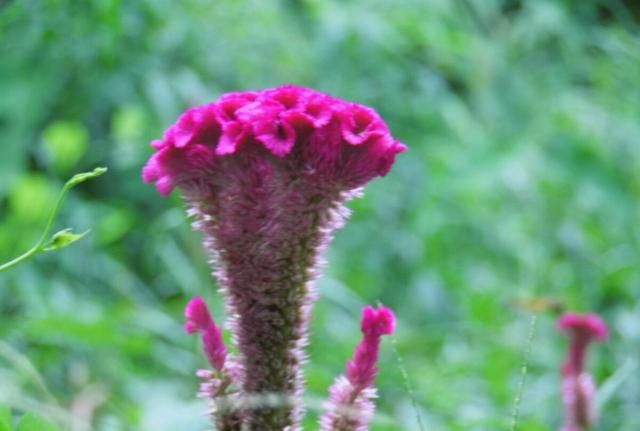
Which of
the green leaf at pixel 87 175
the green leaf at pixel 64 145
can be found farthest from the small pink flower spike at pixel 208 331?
the green leaf at pixel 64 145

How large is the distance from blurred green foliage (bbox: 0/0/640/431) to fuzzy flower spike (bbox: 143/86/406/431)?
1.01 meters

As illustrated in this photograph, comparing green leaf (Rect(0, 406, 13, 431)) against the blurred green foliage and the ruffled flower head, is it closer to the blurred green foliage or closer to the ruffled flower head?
the ruffled flower head

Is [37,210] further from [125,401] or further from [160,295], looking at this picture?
[160,295]

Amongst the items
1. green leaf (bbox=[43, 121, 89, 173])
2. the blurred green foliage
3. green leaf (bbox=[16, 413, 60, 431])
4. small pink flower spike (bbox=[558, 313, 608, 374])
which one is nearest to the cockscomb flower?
green leaf (bbox=[16, 413, 60, 431])

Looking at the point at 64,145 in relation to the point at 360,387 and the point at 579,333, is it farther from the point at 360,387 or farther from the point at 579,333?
the point at 360,387

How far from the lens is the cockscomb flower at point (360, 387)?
746 mm

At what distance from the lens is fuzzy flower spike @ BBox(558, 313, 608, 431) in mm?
1202

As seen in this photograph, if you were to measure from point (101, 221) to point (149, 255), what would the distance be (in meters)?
0.24

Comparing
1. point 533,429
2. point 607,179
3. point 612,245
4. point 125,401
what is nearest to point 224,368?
point 533,429

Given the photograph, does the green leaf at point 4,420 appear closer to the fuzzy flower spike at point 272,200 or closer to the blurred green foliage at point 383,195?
the fuzzy flower spike at point 272,200

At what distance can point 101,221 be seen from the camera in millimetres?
2373

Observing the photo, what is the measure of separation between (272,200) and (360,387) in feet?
0.45

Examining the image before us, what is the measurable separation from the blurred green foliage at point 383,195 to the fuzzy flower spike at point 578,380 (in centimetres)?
60

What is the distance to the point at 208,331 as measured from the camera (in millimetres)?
753
